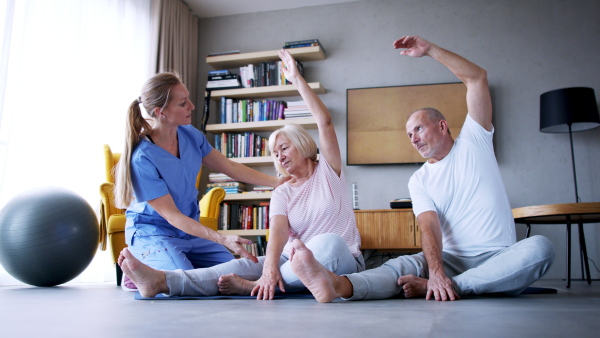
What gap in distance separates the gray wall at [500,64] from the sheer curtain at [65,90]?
1553mm

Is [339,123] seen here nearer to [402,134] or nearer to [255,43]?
[402,134]

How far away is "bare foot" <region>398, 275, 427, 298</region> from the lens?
5.73 ft

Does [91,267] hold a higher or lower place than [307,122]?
lower

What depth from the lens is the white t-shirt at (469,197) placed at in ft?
6.25

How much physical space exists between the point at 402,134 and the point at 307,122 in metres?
0.85

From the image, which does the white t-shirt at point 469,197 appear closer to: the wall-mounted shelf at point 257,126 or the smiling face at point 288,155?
the smiling face at point 288,155

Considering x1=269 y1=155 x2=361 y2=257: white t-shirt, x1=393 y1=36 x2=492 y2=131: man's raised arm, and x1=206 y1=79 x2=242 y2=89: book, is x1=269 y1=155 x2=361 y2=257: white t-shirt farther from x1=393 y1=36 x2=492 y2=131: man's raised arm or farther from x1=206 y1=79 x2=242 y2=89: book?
x1=206 y1=79 x2=242 y2=89: book

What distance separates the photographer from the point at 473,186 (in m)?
1.95

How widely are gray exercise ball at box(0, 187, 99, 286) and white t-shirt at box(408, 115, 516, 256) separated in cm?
180

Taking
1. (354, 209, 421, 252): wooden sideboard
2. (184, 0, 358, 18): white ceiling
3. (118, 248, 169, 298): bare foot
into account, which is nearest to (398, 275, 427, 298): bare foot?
(118, 248, 169, 298): bare foot

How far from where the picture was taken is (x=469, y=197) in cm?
196

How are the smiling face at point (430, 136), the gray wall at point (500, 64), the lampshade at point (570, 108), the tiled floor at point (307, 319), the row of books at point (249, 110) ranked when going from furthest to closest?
the row of books at point (249, 110)
the gray wall at point (500, 64)
the lampshade at point (570, 108)
the smiling face at point (430, 136)
the tiled floor at point (307, 319)

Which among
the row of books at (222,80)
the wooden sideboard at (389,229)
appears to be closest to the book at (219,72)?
the row of books at (222,80)

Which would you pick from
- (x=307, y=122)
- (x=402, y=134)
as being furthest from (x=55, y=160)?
(x=402, y=134)
